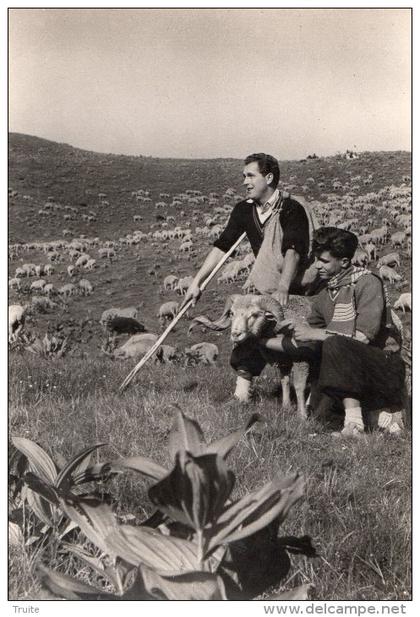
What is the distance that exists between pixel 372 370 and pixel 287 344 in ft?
2.10

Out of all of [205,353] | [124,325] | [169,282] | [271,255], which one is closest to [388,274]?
[271,255]

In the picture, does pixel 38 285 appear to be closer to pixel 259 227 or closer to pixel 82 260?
pixel 82 260

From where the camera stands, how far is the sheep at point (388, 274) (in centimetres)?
394

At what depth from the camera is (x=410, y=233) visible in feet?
12.0

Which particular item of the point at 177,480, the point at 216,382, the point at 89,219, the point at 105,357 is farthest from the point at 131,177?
the point at 177,480

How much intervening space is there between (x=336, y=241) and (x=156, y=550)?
2.55 m

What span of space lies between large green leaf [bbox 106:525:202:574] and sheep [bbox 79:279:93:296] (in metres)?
2.67

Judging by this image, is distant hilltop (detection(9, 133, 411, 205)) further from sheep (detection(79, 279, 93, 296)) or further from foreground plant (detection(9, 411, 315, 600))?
foreground plant (detection(9, 411, 315, 600))

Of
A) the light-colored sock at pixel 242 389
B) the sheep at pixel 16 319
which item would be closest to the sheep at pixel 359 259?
the light-colored sock at pixel 242 389

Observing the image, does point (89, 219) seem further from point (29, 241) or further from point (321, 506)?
point (321, 506)

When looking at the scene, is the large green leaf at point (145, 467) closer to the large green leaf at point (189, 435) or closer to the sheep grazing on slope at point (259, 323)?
the large green leaf at point (189, 435)

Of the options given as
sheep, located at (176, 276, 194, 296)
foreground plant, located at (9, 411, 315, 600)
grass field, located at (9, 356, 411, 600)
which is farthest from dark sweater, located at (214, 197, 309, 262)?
foreground plant, located at (9, 411, 315, 600)

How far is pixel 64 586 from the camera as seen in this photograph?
2.10 meters

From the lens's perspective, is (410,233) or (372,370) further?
(372,370)
